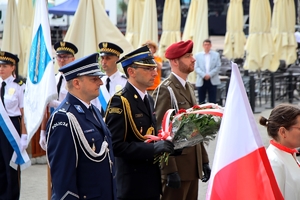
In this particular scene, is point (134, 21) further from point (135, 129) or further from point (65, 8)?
point (135, 129)

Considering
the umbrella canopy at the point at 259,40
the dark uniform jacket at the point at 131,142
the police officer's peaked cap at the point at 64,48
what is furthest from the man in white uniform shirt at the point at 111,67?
the umbrella canopy at the point at 259,40

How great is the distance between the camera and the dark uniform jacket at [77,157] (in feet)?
15.8

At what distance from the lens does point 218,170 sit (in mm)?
3852

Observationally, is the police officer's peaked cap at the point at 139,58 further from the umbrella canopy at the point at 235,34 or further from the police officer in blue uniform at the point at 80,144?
the umbrella canopy at the point at 235,34

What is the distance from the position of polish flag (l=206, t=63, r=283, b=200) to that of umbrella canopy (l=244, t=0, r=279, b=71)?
42.0 ft

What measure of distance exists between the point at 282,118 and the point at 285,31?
12941 mm

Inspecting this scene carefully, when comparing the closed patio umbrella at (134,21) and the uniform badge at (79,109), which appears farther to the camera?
the closed patio umbrella at (134,21)

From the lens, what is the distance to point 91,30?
30.0 ft

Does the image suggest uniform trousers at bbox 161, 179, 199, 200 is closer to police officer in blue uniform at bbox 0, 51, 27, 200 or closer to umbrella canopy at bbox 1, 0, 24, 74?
police officer in blue uniform at bbox 0, 51, 27, 200

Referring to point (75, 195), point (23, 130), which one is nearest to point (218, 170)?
point (75, 195)

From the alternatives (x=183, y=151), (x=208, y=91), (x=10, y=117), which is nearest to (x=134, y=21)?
(x=208, y=91)

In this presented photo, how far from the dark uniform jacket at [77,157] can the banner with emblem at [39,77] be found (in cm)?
163

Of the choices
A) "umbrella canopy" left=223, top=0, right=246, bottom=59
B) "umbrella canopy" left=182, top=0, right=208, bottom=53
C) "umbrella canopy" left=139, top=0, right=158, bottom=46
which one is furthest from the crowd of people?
"umbrella canopy" left=223, top=0, right=246, bottom=59

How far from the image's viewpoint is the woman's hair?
184 inches
